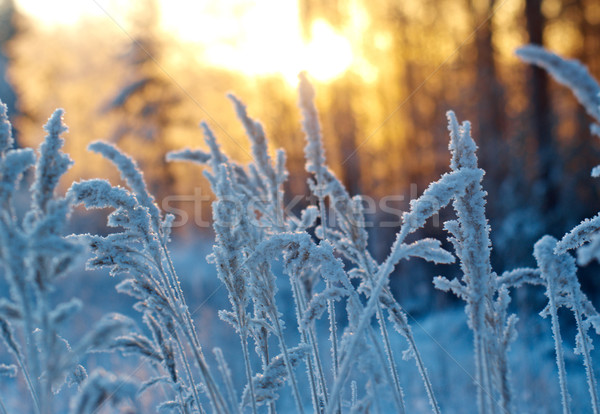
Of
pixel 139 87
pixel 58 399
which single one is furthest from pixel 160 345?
pixel 139 87

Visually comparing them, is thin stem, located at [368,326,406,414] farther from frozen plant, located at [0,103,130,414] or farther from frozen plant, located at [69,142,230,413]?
frozen plant, located at [0,103,130,414]

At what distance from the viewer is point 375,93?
59.5ft

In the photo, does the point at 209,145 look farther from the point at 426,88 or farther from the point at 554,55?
the point at 426,88

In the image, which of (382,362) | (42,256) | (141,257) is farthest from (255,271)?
(42,256)

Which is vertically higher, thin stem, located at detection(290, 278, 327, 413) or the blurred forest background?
the blurred forest background

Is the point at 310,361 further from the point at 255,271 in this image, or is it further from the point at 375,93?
the point at 375,93

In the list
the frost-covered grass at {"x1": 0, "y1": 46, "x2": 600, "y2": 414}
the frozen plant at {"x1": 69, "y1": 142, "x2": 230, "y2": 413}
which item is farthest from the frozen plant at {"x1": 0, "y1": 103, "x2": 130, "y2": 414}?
the frozen plant at {"x1": 69, "y1": 142, "x2": 230, "y2": 413}

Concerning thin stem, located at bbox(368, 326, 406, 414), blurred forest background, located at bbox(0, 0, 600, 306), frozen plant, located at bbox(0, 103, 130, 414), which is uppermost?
blurred forest background, located at bbox(0, 0, 600, 306)

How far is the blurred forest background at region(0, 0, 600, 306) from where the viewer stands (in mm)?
8375

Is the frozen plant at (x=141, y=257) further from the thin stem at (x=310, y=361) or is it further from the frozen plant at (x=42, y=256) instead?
the thin stem at (x=310, y=361)

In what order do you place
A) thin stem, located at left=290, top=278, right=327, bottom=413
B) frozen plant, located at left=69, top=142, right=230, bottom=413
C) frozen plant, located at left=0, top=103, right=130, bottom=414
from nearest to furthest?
frozen plant, located at left=0, top=103, right=130, bottom=414 → frozen plant, located at left=69, top=142, right=230, bottom=413 → thin stem, located at left=290, top=278, right=327, bottom=413

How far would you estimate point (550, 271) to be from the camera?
140 centimetres

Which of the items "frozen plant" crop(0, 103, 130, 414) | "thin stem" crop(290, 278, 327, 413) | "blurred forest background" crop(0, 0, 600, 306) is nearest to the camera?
"frozen plant" crop(0, 103, 130, 414)

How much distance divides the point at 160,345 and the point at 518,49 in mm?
1336
